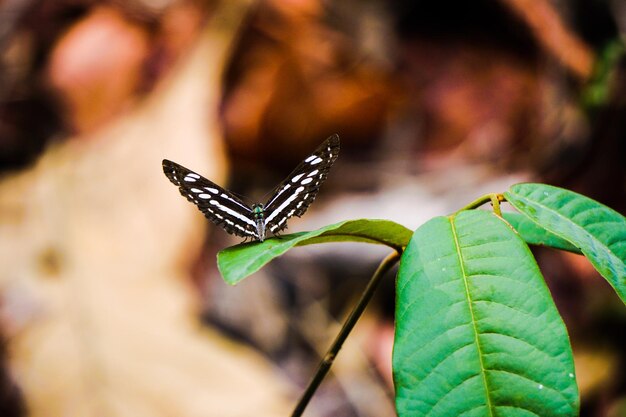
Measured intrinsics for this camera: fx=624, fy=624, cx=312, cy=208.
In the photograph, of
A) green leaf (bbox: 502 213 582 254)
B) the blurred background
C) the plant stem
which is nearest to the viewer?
the plant stem

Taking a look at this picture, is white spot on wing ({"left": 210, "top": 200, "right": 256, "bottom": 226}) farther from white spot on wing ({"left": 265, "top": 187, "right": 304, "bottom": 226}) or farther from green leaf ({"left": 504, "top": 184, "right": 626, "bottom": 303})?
green leaf ({"left": 504, "top": 184, "right": 626, "bottom": 303})

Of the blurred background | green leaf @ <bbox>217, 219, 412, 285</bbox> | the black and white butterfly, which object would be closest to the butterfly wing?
the black and white butterfly

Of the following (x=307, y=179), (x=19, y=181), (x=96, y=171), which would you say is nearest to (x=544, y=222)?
(x=307, y=179)

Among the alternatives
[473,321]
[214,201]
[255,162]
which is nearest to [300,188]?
[214,201]

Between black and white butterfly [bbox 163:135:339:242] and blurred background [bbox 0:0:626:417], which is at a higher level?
blurred background [bbox 0:0:626:417]

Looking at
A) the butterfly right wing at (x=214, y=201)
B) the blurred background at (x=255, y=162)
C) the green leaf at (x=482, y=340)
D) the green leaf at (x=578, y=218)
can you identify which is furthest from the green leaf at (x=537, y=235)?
the blurred background at (x=255, y=162)

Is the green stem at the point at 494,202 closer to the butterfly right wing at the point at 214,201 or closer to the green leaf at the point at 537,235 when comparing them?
the green leaf at the point at 537,235

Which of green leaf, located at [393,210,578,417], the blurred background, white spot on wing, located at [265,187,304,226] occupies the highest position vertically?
the blurred background

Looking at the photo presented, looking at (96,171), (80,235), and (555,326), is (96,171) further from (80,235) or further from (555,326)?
(555,326)
